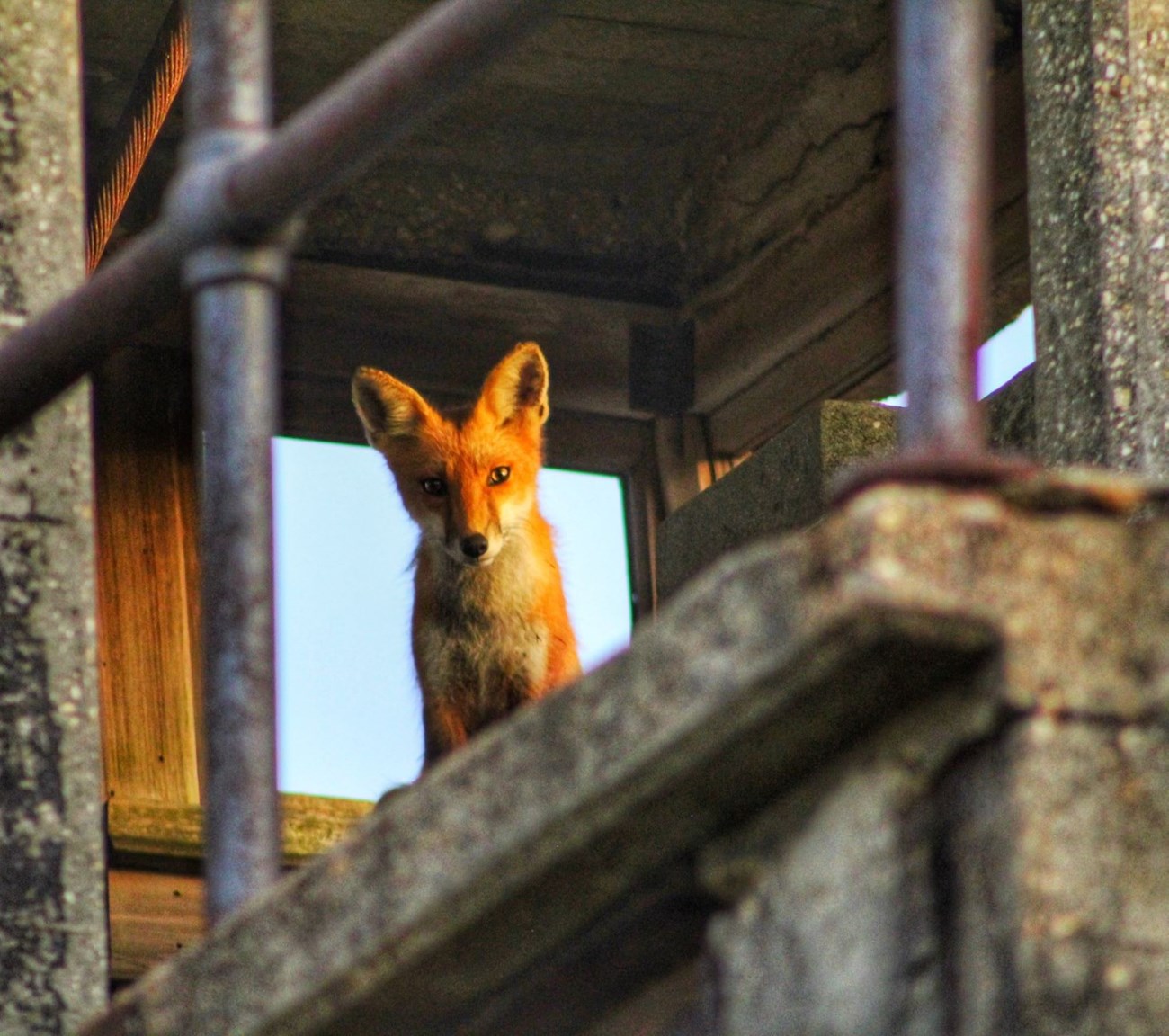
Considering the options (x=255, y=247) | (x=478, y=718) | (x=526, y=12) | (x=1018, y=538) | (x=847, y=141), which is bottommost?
(x=1018, y=538)

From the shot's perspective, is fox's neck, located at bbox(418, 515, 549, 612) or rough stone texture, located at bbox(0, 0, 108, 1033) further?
fox's neck, located at bbox(418, 515, 549, 612)

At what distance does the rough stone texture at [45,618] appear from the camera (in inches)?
138

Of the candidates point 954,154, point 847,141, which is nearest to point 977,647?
point 954,154

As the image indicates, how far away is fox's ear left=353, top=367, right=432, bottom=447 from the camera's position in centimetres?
597

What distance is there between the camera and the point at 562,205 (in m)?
7.35

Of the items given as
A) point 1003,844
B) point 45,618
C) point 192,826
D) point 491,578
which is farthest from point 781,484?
point 1003,844

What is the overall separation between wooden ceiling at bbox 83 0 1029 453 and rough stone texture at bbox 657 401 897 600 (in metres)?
1.01

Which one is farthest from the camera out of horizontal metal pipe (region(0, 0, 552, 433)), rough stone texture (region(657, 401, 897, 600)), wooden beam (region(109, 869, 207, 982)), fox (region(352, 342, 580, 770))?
wooden beam (region(109, 869, 207, 982))

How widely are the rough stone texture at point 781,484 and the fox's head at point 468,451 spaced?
0.49 metres

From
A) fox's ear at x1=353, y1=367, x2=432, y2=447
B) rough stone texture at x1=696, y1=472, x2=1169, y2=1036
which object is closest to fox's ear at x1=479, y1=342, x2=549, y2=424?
fox's ear at x1=353, y1=367, x2=432, y2=447

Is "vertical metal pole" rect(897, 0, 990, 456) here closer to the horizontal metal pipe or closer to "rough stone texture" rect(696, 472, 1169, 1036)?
"rough stone texture" rect(696, 472, 1169, 1036)

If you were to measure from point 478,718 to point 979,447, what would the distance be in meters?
3.63

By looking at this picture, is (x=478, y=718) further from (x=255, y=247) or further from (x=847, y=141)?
(x=255, y=247)

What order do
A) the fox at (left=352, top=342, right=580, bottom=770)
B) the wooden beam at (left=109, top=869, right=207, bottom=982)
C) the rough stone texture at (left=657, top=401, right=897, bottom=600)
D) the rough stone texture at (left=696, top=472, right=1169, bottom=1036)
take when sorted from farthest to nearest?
Answer: the wooden beam at (left=109, top=869, right=207, bottom=982), the fox at (left=352, top=342, right=580, bottom=770), the rough stone texture at (left=657, top=401, right=897, bottom=600), the rough stone texture at (left=696, top=472, right=1169, bottom=1036)
